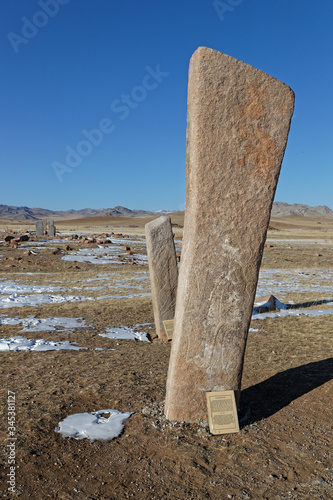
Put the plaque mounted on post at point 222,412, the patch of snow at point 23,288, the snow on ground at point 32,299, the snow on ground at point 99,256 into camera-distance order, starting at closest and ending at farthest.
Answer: the plaque mounted on post at point 222,412, the snow on ground at point 32,299, the patch of snow at point 23,288, the snow on ground at point 99,256

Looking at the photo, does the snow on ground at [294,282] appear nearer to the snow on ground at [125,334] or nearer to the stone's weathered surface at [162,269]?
the stone's weathered surface at [162,269]

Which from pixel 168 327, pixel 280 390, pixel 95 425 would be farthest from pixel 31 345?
pixel 280 390

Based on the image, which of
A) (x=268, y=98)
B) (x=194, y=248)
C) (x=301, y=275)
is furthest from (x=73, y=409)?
(x=301, y=275)

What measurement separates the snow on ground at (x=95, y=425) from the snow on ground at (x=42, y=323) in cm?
337

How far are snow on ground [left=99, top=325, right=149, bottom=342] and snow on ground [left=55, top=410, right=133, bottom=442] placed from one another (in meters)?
2.86

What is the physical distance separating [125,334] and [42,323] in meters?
1.59

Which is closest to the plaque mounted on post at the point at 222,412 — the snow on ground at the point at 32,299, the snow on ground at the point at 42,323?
the snow on ground at the point at 42,323

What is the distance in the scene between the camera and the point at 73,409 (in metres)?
3.63

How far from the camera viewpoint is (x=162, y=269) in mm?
6809

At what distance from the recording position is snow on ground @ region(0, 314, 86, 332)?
22.1 feet

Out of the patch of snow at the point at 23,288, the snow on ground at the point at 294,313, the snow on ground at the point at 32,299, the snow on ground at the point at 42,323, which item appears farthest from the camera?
the patch of snow at the point at 23,288

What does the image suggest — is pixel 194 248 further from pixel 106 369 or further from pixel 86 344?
pixel 86 344

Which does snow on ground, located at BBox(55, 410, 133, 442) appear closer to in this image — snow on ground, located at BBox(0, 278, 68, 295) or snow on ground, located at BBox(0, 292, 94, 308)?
snow on ground, located at BBox(0, 292, 94, 308)

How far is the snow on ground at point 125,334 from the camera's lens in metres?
6.47
